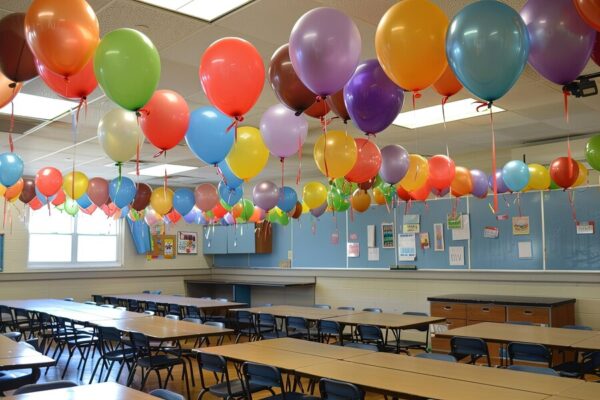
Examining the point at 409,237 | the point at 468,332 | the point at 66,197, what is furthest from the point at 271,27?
the point at 409,237

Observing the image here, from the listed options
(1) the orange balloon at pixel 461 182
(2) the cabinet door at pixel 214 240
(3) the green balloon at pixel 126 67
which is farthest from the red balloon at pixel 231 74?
(2) the cabinet door at pixel 214 240

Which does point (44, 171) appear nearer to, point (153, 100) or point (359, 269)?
point (153, 100)

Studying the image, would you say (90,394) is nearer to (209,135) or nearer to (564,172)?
(209,135)

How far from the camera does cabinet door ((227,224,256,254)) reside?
10.8 meters

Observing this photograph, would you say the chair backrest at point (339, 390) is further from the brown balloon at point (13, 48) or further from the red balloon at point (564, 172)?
the red balloon at point (564, 172)

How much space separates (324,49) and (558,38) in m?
1.05

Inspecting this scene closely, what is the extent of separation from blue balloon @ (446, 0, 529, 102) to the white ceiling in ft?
3.40

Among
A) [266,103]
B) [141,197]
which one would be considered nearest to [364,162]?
[266,103]

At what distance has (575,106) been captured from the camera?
5484 millimetres

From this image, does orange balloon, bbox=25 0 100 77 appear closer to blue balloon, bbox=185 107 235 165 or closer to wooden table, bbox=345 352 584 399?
blue balloon, bbox=185 107 235 165

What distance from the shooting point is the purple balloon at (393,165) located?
4699 mm

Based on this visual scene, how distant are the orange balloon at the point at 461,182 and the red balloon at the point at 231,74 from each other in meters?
3.35

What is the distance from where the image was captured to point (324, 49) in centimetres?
258

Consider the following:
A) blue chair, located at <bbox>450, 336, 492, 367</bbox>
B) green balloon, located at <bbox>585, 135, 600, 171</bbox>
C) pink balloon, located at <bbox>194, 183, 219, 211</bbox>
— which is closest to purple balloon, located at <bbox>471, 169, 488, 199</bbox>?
green balloon, located at <bbox>585, 135, 600, 171</bbox>
